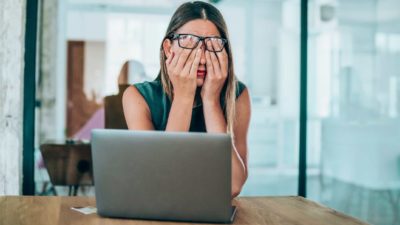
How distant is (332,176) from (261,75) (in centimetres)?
182

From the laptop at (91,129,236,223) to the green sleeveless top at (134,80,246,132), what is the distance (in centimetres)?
71

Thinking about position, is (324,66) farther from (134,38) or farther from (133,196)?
(133,196)

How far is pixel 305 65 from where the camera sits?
6.17ft

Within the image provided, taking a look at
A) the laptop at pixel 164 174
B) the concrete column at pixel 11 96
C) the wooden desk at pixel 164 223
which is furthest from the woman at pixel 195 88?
the concrete column at pixel 11 96

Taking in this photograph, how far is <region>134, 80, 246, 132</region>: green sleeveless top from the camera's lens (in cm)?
177

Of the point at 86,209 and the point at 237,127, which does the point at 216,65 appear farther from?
the point at 86,209

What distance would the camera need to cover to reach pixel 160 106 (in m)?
1.79

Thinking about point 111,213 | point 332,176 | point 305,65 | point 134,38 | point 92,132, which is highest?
point 134,38

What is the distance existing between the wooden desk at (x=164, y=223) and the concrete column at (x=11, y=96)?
32.3 inches

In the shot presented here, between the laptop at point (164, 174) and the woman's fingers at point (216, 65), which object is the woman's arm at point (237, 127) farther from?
the laptop at point (164, 174)

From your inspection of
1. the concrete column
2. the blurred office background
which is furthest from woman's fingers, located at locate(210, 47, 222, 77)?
the blurred office background

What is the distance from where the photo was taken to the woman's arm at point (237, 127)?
1.46 meters

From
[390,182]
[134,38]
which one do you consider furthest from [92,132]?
[134,38]

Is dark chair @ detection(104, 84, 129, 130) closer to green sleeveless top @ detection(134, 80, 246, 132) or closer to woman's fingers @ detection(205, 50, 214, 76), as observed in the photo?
green sleeveless top @ detection(134, 80, 246, 132)
